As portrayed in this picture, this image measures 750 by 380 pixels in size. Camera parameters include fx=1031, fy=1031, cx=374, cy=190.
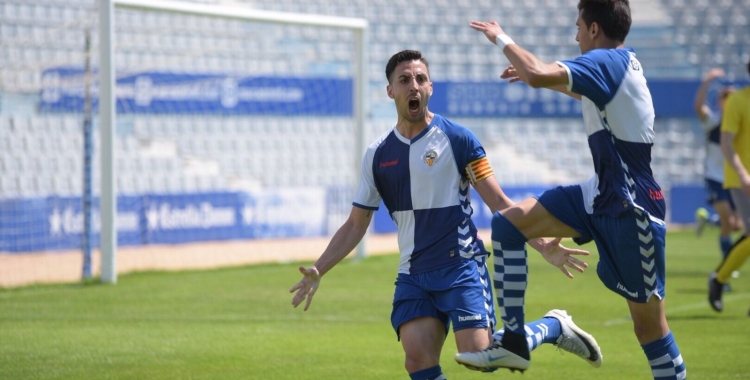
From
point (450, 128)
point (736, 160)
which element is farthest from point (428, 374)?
point (736, 160)

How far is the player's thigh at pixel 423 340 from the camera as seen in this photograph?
203 inches

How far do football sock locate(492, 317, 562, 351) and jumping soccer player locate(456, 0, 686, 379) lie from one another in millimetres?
287

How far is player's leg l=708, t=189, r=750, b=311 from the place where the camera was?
30.9 feet

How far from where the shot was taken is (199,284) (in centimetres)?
1311

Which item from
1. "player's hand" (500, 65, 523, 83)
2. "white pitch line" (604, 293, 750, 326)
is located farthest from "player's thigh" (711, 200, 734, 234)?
"player's hand" (500, 65, 523, 83)

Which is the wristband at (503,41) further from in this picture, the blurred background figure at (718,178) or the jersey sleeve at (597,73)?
the blurred background figure at (718,178)

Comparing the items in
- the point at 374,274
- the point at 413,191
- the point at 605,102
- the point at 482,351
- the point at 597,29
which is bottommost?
the point at 374,274

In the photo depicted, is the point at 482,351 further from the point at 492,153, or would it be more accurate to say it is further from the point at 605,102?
the point at 492,153

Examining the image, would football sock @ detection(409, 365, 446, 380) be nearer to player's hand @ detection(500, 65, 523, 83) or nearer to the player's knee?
the player's knee

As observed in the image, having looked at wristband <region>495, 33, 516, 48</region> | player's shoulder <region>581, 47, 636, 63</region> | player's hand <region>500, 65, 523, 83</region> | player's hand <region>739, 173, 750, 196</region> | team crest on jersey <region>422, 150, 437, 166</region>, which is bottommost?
player's hand <region>739, 173, 750, 196</region>

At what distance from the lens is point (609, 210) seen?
195 inches

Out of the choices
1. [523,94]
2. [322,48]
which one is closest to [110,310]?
[322,48]

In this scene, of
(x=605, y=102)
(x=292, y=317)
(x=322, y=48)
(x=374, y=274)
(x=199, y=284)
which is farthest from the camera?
(x=322, y=48)

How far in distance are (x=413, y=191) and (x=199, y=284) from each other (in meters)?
8.13
